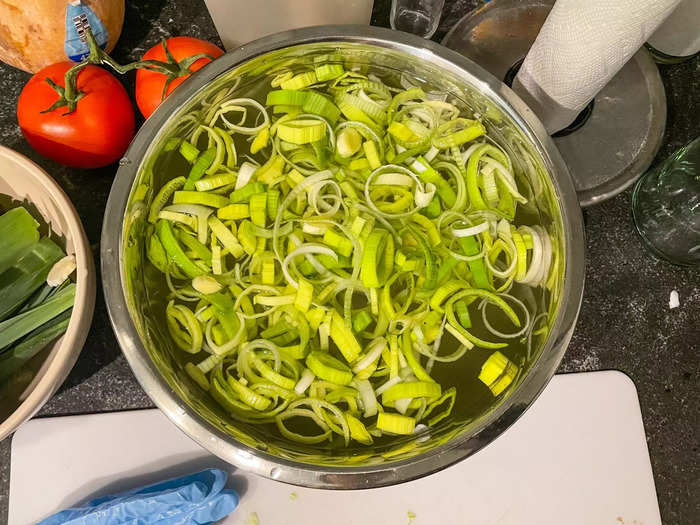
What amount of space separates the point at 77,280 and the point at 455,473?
2.20 ft

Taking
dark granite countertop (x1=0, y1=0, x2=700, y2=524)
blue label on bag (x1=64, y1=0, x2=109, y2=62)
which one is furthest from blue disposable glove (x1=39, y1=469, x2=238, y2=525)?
blue label on bag (x1=64, y1=0, x2=109, y2=62)

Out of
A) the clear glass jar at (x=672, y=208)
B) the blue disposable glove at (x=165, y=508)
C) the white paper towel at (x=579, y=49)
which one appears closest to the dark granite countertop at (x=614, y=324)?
the clear glass jar at (x=672, y=208)

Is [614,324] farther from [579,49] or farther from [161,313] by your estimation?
[161,313]

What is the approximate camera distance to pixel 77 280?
81 centimetres

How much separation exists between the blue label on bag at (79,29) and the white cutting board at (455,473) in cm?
59

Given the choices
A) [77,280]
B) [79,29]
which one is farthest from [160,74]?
[77,280]

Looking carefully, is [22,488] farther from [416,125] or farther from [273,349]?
[416,125]

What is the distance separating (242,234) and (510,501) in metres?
0.63

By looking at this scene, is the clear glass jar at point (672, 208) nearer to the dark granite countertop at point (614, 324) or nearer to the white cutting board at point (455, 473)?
the dark granite countertop at point (614, 324)

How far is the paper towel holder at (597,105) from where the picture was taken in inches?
38.9

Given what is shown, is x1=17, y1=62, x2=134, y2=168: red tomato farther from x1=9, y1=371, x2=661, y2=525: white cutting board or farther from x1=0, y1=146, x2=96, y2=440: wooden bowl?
x1=9, y1=371, x2=661, y2=525: white cutting board

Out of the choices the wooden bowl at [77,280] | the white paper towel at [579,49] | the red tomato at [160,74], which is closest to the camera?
the white paper towel at [579,49]

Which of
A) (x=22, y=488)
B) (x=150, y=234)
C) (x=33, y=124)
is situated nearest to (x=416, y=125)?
(x=150, y=234)

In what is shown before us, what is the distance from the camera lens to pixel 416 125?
881 millimetres
